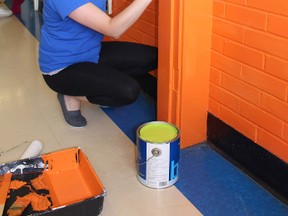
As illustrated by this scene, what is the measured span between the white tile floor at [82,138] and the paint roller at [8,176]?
0.05 metres

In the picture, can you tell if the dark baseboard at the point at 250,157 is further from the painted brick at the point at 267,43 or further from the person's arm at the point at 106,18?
the person's arm at the point at 106,18

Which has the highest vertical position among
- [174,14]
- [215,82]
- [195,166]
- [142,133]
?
[174,14]

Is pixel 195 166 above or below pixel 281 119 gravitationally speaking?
below

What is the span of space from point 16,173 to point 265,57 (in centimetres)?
103

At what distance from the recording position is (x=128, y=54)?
2104 millimetres

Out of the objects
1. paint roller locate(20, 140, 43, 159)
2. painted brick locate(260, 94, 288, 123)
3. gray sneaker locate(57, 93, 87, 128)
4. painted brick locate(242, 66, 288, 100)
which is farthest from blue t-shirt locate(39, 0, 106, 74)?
painted brick locate(260, 94, 288, 123)

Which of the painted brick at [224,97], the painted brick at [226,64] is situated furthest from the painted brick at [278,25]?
the painted brick at [224,97]

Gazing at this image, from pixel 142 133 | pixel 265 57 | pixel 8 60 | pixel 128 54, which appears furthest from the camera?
pixel 8 60

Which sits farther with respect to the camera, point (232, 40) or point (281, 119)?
point (232, 40)

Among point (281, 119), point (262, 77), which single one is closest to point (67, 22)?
point (262, 77)

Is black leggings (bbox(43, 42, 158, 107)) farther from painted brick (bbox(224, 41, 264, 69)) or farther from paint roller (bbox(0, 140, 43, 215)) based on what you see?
painted brick (bbox(224, 41, 264, 69))

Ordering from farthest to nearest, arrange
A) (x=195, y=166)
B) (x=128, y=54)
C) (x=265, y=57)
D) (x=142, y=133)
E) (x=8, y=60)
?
(x=8, y=60)
(x=128, y=54)
(x=195, y=166)
(x=142, y=133)
(x=265, y=57)

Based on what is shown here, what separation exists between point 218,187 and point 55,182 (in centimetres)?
63

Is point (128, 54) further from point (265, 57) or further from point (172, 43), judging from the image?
point (265, 57)
